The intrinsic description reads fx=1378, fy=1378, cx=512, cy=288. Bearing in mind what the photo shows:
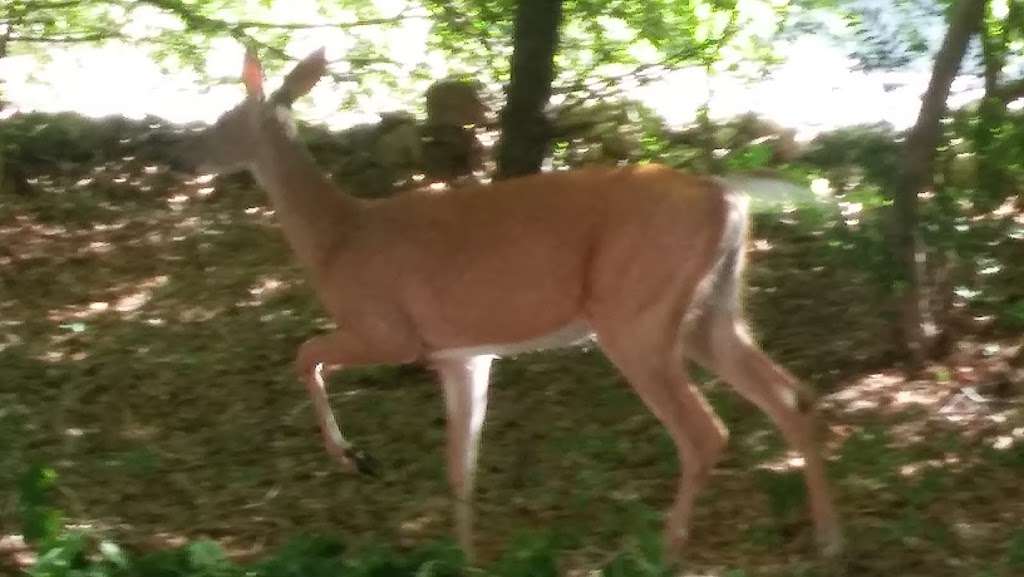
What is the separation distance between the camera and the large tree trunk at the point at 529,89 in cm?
621

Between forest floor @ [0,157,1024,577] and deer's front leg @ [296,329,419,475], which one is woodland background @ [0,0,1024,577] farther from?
deer's front leg @ [296,329,419,475]

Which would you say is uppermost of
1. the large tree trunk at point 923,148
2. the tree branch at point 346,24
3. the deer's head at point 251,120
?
the tree branch at point 346,24

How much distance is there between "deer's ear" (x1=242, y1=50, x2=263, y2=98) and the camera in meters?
5.85

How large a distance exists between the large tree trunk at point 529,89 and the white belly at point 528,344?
1.42m

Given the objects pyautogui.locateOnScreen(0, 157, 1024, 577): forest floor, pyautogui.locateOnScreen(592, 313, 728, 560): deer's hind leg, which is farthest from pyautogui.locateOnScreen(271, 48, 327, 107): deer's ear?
pyautogui.locateOnScreen(592, 313, 728, 560): deer's hind leg

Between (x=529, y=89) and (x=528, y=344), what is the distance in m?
1.57

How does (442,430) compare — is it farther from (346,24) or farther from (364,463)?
(346,24)

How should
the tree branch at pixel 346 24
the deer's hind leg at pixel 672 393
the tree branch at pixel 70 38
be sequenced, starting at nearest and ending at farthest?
the deer's hind leg at pixel 672 393 < the tree branch at pixel 346 24 < the tree branch at pixel 70 38

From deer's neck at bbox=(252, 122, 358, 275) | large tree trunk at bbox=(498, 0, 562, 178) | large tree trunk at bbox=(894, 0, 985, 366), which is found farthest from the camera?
large tree trunk at bbox=(498, 0, 562, 178)

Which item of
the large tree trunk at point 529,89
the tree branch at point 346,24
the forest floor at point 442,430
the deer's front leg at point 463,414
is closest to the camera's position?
the forest floor at point 442,430

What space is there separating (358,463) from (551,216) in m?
1.22

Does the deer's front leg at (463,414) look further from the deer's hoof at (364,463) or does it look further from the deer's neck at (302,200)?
the deer's neck at (302,200)

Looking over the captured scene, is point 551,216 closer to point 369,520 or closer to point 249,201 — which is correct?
point 369,520

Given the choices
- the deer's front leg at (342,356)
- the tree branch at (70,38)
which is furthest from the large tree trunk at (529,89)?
the tree branch at (70,38)
